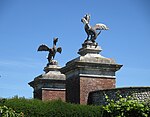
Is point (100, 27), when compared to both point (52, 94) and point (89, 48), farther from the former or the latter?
point (52, 94)

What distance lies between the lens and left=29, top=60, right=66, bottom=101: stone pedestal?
74.3ft

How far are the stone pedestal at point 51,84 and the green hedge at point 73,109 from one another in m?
7.30

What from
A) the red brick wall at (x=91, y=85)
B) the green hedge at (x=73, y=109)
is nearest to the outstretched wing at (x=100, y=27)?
the red brick wall at (x=91, y=85)

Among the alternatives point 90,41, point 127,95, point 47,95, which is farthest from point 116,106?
point 47,95

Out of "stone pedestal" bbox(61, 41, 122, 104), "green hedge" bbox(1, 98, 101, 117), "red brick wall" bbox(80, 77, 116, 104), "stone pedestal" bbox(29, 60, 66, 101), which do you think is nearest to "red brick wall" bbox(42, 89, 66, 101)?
"stone pedestal" bbox(29, 60, 66, 101)

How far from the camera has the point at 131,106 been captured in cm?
1450

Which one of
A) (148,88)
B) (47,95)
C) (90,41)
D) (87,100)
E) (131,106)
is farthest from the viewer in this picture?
(47,95)

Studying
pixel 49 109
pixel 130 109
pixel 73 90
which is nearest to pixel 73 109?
pixel 49 109

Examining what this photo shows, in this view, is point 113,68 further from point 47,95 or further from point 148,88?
point 47,95

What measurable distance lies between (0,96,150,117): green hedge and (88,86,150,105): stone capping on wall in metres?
1.12

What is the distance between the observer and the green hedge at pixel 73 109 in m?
14.4

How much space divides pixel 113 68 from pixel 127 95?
237cm

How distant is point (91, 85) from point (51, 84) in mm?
5177

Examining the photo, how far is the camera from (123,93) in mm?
16531
